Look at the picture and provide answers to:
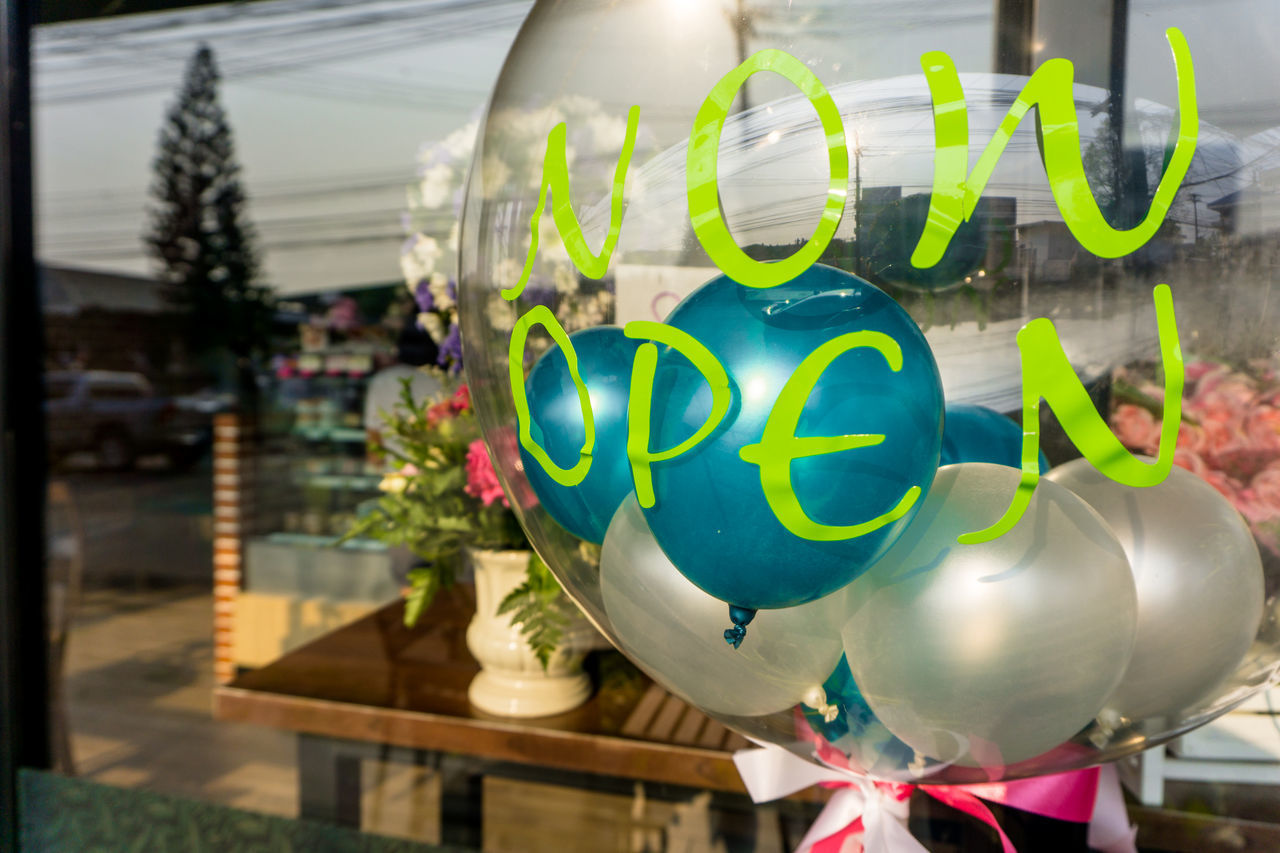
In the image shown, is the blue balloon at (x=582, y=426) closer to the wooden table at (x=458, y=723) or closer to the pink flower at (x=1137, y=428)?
the pink flower at (x=1137, y=428)

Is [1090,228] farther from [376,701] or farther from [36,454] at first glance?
[36,454]

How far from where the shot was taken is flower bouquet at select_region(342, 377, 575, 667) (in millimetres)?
884

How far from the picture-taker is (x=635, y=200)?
0.39 m

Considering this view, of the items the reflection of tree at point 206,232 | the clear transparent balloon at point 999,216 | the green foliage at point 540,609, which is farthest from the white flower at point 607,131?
the reflection of tree at point 206,232

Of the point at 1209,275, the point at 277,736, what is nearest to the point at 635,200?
the point at 1209,275

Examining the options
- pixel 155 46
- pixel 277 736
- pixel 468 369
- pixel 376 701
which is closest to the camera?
pixel 468 369

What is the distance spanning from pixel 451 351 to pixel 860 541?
0.75 metres

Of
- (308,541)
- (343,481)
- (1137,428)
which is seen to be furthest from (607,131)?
(308,541)

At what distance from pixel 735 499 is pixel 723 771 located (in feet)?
2.09

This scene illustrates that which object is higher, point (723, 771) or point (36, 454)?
point (36, 454)

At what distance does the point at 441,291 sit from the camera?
1.00 meters

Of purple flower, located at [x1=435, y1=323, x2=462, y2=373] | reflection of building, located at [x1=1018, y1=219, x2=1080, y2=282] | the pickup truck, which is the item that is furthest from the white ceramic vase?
the pickup truck

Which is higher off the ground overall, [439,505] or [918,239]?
[918,239]

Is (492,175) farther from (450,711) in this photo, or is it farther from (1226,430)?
(450,711)
